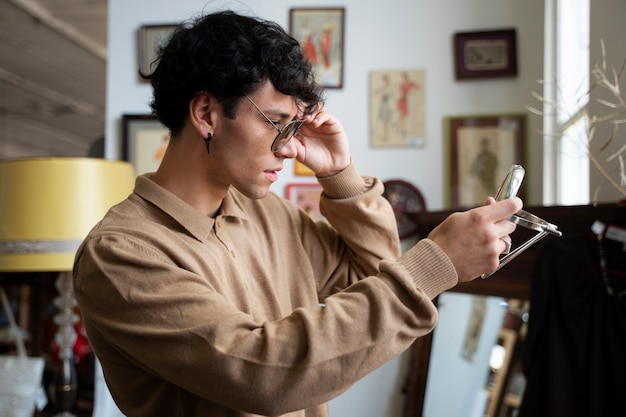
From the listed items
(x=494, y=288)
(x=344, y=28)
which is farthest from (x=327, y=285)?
(x=344, y=28)

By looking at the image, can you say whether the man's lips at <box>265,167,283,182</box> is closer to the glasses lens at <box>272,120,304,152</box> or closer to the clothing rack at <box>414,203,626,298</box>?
A: the glasses lens at <box>272,120,304,152</box>

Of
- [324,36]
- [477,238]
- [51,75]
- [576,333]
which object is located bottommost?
[576,333]

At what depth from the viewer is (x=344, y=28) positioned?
2.84 m

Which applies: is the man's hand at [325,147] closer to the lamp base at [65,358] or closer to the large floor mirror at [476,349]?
the large floor mirror at [476,349]

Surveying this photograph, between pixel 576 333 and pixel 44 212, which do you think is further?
pixel 44 212

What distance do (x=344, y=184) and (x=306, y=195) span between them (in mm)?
1524

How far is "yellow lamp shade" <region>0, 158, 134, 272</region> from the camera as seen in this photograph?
2.24 m

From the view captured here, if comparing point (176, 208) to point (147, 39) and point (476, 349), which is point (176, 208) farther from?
point (147, 39)

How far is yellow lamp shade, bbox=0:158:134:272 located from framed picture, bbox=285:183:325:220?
2.89 feet

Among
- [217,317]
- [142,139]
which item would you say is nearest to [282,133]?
[217,317]

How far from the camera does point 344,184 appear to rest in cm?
135

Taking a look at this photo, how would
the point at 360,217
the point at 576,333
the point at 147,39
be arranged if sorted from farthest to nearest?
the point at 147,39
the point at 576,333
the point at 360,217

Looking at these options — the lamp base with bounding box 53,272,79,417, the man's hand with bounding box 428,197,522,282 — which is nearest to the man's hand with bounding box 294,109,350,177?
the man's hand with bounding box 428,197,522,282

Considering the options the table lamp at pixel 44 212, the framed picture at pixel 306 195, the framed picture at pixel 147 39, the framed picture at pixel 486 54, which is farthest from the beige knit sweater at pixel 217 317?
Result: the framed picture at pixel 147 39
